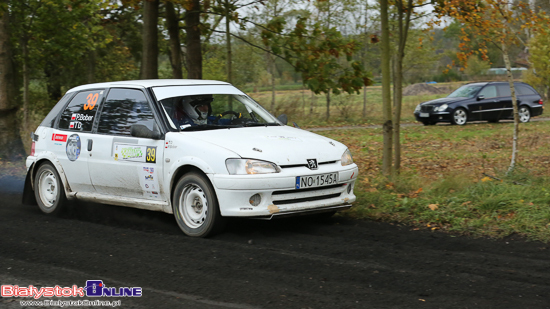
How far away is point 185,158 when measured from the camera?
6289 millimetres

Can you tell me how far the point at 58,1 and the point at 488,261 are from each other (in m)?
17.4

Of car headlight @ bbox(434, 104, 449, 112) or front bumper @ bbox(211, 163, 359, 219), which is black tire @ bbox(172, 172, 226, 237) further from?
car headlight @ bbox(434, 104, 449, 112)

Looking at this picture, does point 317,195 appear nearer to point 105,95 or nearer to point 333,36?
point 105,95

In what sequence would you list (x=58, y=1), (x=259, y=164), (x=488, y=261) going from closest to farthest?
(x=488, y=261) → (x=259, y=164) → (x=58, y=1)

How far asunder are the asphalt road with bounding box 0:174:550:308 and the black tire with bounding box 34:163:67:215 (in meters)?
0.67

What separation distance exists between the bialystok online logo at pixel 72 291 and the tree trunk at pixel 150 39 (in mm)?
7869

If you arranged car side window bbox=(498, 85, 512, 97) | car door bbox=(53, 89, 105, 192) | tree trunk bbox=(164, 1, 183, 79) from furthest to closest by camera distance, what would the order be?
car side window bbox=(498, 85, 512, 97) < tree trunk bbox=(164, 1, 183, 79) < car door bbox=(53, 89, 105, 192)

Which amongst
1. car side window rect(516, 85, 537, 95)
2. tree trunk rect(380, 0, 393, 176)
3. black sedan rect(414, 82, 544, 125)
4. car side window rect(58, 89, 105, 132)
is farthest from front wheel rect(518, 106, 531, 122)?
car side window rect(58, 89, 105, 132)

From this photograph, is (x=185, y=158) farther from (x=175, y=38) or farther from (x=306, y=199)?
(x=175, y=38)

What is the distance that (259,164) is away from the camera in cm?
602

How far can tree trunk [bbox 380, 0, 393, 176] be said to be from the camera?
888 cm

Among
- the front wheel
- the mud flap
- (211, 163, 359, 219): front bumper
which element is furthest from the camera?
the front wheel

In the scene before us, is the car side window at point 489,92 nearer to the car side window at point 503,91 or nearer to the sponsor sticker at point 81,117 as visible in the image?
the car side window at point 503,91

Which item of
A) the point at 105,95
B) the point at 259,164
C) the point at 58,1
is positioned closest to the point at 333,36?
the point at 105,95
